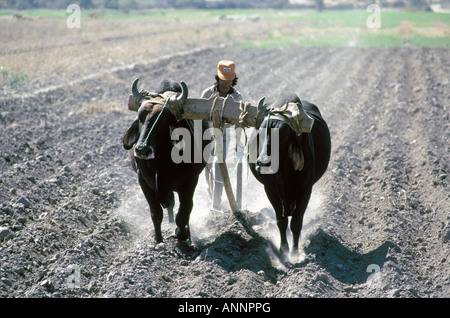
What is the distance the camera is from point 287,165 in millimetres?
6367

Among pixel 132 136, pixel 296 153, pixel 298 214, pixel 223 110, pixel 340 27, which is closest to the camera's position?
pixel 296 153

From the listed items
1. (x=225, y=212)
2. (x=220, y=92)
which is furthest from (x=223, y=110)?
(x=225, y=212)

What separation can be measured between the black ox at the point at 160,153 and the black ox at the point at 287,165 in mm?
825

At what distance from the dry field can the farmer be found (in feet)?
1.07

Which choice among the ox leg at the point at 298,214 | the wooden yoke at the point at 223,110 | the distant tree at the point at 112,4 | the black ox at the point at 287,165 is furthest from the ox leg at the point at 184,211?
the distant tree at the point at 112,4

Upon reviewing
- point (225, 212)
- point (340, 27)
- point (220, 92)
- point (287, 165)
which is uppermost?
point (220, 92)

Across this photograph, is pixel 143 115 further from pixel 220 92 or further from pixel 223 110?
pixel 220 92

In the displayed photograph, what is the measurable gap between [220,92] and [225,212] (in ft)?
5.32

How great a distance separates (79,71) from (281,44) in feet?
47.6

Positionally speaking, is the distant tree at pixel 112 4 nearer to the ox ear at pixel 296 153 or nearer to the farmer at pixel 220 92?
the farmer at pixel 220 92

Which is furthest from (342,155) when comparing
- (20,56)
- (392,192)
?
(20,56)

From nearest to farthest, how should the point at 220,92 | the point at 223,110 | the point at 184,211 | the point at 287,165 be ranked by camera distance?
the point at 287,165, the point at 223,110, the point at 184,211, the point at 220,92

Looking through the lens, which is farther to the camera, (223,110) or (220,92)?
(220,92)

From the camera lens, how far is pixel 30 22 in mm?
31312
